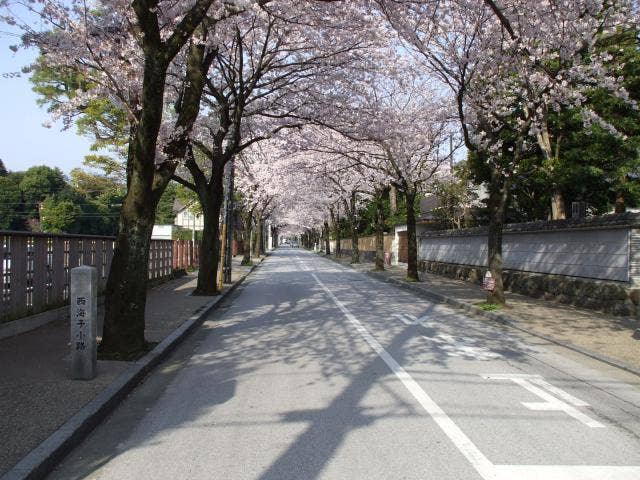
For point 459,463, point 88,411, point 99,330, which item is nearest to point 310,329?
point 99,330

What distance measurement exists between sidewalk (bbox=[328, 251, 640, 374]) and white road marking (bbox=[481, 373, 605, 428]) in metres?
1.62

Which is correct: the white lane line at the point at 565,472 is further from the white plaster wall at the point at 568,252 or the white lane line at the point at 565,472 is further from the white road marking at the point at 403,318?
the white plaster wall at the point at 568,252

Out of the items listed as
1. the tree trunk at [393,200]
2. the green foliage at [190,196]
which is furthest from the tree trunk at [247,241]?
the tree trunk at [393,200]

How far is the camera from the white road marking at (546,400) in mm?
5602

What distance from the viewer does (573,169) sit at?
20.0 metres

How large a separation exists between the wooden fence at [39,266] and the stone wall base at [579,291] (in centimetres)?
1195

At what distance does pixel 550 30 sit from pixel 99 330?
37.7 ft

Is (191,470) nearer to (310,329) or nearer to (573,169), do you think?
(310,329)

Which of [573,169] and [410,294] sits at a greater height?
[573,169]

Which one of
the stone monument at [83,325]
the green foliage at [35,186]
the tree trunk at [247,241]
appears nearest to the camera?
the stone monument at [83,325]

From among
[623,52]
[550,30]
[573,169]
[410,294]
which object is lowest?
[410,294]

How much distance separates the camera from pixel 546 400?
621 centimetres

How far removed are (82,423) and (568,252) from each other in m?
14.1

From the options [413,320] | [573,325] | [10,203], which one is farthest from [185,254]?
[10,203]
